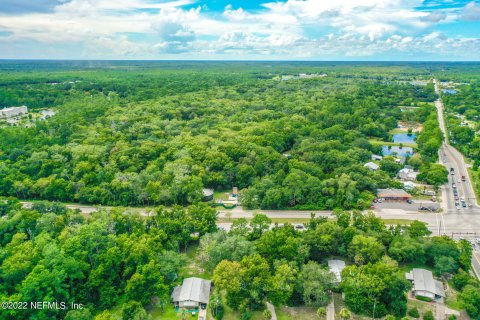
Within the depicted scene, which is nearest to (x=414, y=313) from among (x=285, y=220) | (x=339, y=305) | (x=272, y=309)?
(x=339, y=305)

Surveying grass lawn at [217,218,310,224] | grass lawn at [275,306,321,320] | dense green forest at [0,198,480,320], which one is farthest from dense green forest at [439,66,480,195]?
grass lawn at [275,306,321,320]

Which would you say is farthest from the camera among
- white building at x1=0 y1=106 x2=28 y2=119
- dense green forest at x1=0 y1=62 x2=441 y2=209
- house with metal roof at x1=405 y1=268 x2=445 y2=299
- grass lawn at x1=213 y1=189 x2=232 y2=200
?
white building at x1=0 y1=106 x2=28 y2=119

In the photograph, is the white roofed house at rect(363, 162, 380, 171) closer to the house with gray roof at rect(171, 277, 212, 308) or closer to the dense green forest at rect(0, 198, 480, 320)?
the dense green forest at rect(0, 198, 480, 320)

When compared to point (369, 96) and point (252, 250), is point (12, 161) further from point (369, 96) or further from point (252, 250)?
point (369, 96)

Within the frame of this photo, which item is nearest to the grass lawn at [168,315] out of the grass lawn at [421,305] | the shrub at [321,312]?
the shrub at [321,312]

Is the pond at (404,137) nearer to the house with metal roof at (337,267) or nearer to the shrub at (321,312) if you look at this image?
the house with metal roof at (337,267)

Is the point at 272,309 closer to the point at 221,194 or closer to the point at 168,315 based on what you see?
the point at 168,315
